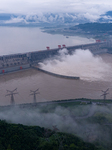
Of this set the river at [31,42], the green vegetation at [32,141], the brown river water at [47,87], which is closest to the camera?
the green vegetation at [32,141]

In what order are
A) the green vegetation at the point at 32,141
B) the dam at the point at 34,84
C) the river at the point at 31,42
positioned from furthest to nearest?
the river at the point at 31,42 < the dam at the point at 34,84 < the green vegetation at the point at 32,141

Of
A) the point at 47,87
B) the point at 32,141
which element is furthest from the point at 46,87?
the point at 32,141

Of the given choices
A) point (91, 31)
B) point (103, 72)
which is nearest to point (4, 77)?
point (103, 72)

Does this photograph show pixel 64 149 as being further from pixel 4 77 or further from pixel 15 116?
pixel 4 77

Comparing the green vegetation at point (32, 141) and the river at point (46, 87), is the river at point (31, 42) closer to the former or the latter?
the river at point (46, 87)

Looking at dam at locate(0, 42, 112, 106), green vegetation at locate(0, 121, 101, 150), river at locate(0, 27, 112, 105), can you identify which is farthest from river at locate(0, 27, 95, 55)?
green vegetation at locate(0, 121, 101, 150)

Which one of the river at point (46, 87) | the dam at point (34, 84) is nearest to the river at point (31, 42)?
the dam at point (34, 84)
